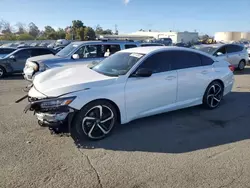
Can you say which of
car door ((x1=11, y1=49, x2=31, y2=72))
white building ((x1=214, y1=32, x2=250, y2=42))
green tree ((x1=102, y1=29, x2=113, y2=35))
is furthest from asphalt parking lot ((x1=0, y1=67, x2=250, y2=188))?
white building ((x1=214, y1=32, x2=250, y2=42))

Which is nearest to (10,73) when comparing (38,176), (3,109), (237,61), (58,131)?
(3,109)

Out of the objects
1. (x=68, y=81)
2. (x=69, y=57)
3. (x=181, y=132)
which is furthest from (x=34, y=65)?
(x=181, y=132)

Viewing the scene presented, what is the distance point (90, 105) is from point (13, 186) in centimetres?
168

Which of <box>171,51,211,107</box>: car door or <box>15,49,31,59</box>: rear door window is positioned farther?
<box>15,49,31,59</box>: rear door window

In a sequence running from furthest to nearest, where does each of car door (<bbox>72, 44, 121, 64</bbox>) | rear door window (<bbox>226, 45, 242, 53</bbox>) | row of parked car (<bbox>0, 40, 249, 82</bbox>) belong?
rear door window (<bbox>226, 45, 242, 53</bbox>)
car door (<bbox>72, 44, 121, 64</bbox>)
row of parked car (<bbox>0, 40, 249, 82</bbox>)

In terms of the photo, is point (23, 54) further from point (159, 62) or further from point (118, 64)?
point (159, 62)

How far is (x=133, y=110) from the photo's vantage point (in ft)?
15.2

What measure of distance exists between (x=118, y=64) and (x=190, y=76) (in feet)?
5.44

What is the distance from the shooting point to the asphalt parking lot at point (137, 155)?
3.16 meters

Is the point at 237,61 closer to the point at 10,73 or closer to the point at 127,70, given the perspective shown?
→ the point at 127,70

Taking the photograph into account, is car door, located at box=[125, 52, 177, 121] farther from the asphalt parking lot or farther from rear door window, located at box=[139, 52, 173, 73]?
the asphalt parking lot

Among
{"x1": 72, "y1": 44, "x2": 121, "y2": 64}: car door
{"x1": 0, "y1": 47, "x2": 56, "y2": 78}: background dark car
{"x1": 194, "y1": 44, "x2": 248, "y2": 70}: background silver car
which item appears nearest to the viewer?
{"x1": 72, "y1": 44, "x2": 121, "y2": 64}: car door

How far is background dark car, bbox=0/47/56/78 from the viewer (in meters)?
12.0

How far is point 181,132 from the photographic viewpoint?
4742 millimetres
